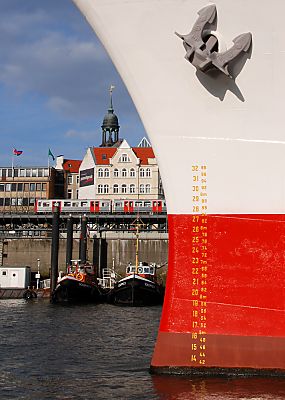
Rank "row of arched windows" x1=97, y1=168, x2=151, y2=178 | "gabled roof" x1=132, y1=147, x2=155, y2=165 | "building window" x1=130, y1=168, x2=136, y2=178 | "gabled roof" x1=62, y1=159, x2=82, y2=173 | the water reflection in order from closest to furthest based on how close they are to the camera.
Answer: the water reflection, "row of arched windows" x1=97, y1=168, x2=151, y2=178, "building window" x1=130, y1=168, x2=136, y2=178, "gabled roof" x1=132, y1=147, x2=155, y2=165, "gabled roof" x1=62, y1=159, x2=82, y2=173

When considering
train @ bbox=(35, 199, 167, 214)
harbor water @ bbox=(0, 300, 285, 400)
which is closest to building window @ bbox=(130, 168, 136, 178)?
train @ bbox=(35, 199, 167, 214)

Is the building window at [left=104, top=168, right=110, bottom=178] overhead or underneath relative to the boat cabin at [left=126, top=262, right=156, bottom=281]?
overhead

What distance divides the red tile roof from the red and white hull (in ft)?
266

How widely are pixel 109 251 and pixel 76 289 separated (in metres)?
14.1

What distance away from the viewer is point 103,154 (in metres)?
80.9

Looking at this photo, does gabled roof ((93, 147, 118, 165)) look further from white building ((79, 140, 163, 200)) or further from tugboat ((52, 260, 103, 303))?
tugboat ((52, 260, 103, 303))

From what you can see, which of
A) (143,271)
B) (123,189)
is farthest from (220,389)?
(123,189)

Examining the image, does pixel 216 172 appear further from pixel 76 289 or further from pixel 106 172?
pixel 106 172

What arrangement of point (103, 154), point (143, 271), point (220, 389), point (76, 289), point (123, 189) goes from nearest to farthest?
point (220, 389)
point (76, 289)
point (143, 271)
point (123, 189)
point (103, 154)

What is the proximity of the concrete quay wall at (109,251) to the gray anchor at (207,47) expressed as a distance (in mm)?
41231

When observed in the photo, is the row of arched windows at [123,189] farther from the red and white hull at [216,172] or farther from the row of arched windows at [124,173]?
the red and white hull at [216,172]

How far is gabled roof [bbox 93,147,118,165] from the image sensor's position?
262ft

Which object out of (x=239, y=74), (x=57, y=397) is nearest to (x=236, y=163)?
(x=239, y=74)

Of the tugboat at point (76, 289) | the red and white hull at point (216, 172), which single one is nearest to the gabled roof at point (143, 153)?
the tugboat at point (76, 289)
